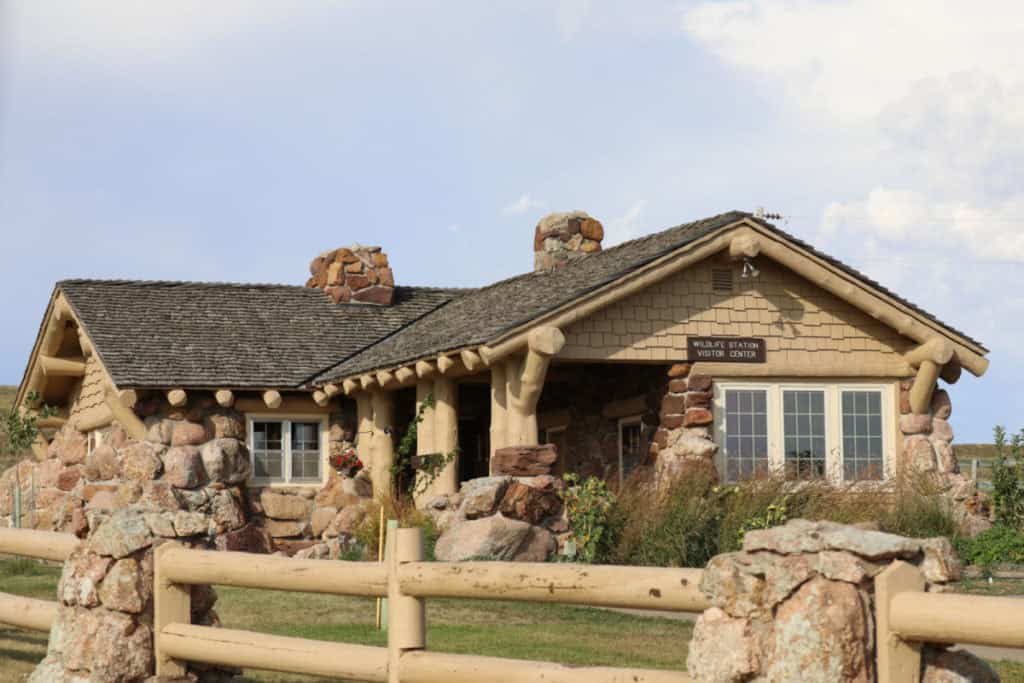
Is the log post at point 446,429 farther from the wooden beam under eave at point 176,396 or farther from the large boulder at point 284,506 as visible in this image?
the wooden beam under eave at point 176,396

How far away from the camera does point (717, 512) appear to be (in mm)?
15422

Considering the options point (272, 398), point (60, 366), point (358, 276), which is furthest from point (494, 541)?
point (60, 366)

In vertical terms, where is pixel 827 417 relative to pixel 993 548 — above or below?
above

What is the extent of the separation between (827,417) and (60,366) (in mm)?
13806

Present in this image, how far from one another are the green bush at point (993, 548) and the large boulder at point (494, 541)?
4738 millimetres

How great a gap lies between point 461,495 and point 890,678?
11716mm

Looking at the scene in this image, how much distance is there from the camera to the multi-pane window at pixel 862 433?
59.6 ft

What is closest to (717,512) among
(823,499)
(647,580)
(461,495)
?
(823,499)

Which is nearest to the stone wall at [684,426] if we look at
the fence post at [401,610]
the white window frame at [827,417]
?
the white window frame at [827,417]

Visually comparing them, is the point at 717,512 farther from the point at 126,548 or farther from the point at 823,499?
the point at 126,548

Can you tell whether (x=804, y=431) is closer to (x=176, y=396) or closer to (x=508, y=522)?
(x=508, y=522)

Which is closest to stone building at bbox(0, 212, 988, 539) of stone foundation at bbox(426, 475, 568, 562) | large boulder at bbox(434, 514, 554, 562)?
stone foundation at bbox(426, 475, 568, 562)

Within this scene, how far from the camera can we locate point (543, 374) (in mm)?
16406

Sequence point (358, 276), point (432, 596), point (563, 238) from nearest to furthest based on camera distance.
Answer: point (432, 596) < point (563, 238) < point (358, 276)
